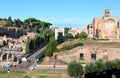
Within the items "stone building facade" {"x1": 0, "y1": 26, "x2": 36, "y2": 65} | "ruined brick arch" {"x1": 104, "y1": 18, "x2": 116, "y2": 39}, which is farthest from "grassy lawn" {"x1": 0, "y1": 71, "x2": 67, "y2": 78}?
"ruined brick arch" {"x1": 104, "y1": 18, "x2": 116, "y2": 39}

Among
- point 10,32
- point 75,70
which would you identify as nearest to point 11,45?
point 10,32

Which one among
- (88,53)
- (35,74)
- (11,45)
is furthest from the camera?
(11,45)

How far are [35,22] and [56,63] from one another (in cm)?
8951

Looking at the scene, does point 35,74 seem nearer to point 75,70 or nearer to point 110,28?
point 75,70

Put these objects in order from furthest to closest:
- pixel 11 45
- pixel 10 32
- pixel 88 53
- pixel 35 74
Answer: pixel 10 32, pixel 11 45, pixel 88 53, pixel 35 74

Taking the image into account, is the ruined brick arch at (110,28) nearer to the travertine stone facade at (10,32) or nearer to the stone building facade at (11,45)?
the stone building facade at (11,45)

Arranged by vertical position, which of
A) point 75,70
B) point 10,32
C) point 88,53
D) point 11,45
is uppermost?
point 10,32

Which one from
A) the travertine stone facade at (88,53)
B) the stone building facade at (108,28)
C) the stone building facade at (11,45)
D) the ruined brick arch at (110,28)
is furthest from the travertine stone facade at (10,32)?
the travertine stone facade at (88,53)

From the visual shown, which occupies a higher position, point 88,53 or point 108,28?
point 108,28

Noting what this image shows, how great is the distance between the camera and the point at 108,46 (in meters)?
51.3

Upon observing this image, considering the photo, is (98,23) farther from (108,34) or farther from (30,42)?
(30,42)

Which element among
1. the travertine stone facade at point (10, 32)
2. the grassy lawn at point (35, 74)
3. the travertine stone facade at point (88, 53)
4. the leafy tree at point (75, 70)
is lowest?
the grassy lawn at point (35, 74)

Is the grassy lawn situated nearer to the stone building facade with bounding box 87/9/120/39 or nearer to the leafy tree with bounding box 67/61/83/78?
the leafy tree with bounding box 67/61/83/78

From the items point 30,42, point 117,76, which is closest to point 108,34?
point 30,42
